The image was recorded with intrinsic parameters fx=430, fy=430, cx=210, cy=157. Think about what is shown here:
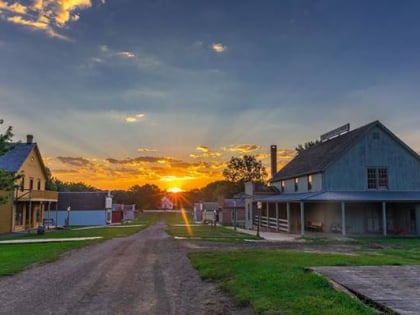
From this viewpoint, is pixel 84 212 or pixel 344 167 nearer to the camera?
pixel 344 167

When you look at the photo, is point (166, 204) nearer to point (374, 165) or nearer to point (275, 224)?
point (275, 224)

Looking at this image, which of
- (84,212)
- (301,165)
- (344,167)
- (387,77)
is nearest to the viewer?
(387,77)

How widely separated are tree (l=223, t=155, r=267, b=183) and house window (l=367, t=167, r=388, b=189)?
6401cm

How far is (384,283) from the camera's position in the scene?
370 inches

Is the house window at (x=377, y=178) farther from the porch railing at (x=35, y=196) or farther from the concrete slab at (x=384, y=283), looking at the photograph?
the porch railing at (x=35, y=196)

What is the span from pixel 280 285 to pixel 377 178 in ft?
91.0

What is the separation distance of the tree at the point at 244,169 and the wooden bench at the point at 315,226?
60.5 m

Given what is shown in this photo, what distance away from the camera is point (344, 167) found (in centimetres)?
3434

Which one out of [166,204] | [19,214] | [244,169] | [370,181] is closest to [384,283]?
[370,181]

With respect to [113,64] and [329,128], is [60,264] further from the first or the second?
[329,128]

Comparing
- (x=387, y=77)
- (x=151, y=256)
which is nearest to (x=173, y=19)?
(x=151, y=256)

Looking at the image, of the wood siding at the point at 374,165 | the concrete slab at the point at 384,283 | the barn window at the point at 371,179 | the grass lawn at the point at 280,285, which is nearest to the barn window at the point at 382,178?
the wood siding at the point at 374,165

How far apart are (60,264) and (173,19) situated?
11.6 metres

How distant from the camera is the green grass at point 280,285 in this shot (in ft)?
25.3
